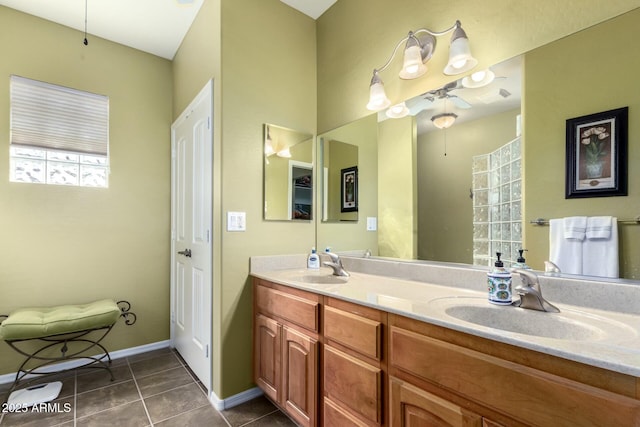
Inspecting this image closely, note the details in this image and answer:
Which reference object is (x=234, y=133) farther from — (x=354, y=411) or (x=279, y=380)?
(x=354, y=411)

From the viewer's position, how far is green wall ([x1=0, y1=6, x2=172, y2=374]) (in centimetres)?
223

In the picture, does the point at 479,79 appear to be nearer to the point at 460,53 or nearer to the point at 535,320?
the point at 460,53

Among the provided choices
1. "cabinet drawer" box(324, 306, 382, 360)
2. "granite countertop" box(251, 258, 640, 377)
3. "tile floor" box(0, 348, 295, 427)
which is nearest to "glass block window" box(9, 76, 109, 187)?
"tile floor" box(0, 348, 295, 427)

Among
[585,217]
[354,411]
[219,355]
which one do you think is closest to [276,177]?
[219,355]

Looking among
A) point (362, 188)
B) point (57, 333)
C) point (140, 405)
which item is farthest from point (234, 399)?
point (362, 188)

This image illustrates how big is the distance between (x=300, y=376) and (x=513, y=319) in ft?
3.36

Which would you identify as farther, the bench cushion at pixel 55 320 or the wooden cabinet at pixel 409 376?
the bench cushion at pixel 55 320

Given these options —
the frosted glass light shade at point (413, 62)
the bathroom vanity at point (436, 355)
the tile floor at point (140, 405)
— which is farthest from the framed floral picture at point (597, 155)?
the tile floor at point (140, 405)

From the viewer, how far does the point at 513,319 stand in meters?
1.05

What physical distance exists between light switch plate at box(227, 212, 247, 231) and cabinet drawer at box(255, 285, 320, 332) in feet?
1.33

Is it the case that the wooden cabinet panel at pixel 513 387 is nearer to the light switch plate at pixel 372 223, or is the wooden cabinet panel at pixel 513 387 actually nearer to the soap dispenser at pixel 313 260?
the light switch plate at pixel 372 223

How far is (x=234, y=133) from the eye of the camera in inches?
76.9

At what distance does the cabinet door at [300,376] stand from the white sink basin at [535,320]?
0.68 meters

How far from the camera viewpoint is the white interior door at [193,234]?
2.04m
